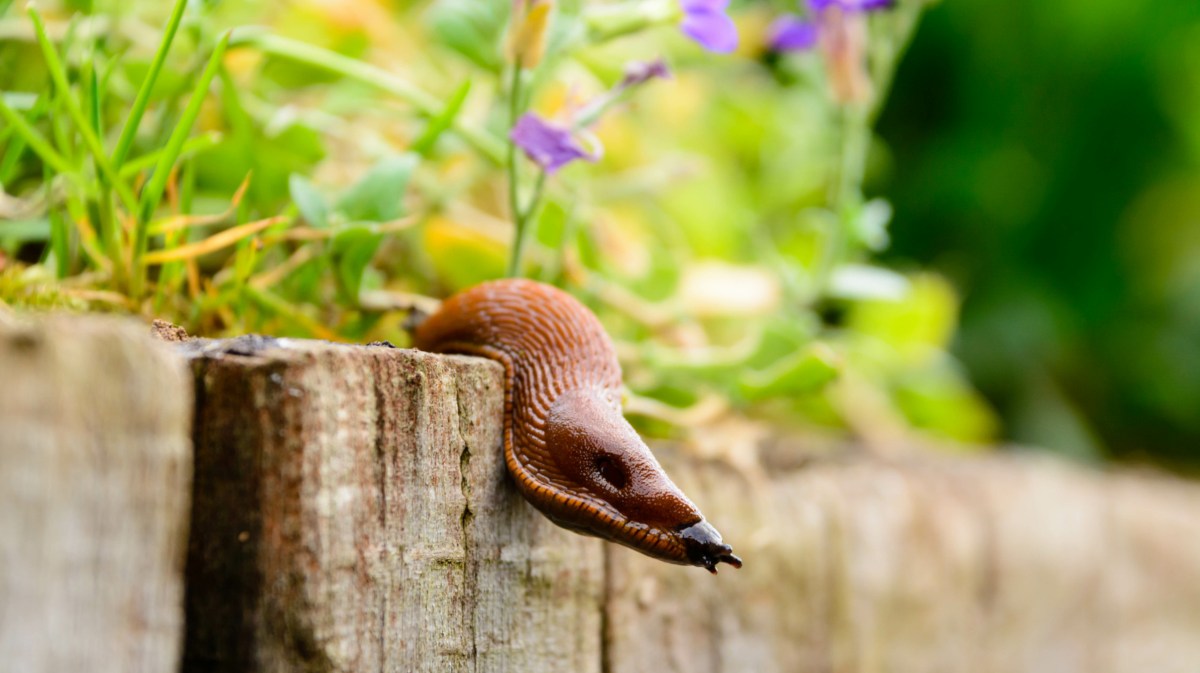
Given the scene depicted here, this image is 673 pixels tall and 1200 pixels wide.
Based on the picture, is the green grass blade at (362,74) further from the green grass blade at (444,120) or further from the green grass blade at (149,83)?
the green grass blade at (149,83)

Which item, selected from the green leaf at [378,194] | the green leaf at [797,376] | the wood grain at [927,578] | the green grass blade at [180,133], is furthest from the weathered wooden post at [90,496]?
the green leaf at [797,376]

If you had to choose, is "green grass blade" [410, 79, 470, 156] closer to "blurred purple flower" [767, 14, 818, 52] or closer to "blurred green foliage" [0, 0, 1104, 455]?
"blurred green foliage" [0, 0, 1104, 455]

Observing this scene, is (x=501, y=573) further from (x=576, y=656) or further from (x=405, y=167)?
(x=405, y=167)

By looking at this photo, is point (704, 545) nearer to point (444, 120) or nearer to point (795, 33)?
point (444, 120)

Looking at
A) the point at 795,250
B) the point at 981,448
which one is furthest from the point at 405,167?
the point at 981,448

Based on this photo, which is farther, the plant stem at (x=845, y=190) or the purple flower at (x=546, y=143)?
the plant stem at (x=845, y=190)

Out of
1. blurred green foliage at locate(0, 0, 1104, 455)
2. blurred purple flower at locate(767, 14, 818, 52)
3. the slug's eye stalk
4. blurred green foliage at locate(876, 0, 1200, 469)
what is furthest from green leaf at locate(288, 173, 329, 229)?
blurred green foliage at locate(876, 0, 1200, 469)
